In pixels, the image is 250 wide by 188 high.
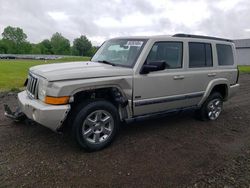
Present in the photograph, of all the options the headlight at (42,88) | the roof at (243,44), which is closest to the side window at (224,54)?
the headlight at (42,88)

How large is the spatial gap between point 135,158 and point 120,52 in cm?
213

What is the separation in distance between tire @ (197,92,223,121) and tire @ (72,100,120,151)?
8.56 ft

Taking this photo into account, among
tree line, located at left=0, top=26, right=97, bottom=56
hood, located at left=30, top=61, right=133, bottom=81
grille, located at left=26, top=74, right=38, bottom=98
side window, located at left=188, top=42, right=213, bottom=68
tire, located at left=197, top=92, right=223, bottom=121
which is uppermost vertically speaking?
tree line, located at left=0, top=26, right=97, bottom=56

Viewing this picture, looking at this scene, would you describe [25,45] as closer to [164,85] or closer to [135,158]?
[164,85]

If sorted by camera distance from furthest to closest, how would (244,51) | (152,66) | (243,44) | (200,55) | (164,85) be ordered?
(243,44) → (244,51) → (200,55) → (164,85) → (152,66)

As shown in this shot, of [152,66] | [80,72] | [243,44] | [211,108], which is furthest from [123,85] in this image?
[243,44]

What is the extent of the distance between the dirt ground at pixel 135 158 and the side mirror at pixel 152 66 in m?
1.32

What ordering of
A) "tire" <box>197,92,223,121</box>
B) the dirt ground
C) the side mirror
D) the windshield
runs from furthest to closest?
1. "tire" <box>197,92,223,121</box>
2. the windshield
3. the side mirror
4. the dirt ground

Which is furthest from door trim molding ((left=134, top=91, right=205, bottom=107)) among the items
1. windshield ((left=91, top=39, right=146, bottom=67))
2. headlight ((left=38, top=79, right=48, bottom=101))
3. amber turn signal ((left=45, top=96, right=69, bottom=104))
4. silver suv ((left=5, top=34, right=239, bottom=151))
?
headlight ((left=38, top=79, right=48, bottom=101))

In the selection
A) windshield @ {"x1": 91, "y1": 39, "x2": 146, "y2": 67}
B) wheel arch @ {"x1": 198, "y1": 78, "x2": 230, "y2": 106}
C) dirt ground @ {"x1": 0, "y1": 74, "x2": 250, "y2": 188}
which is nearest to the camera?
dirt ground @ {"x1": 0, "y1": 74, "x2": 250, "y2": 188}

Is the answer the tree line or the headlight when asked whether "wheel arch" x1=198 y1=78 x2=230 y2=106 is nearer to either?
the headlight

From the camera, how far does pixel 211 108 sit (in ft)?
20.9

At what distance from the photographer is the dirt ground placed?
11.5 feet

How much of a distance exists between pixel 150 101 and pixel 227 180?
→ 190 cm
